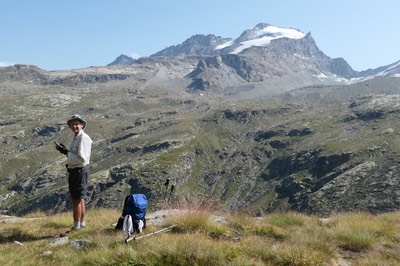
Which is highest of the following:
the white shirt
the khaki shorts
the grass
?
the white shirt

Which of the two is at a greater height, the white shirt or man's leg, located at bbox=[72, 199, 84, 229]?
the white shirt

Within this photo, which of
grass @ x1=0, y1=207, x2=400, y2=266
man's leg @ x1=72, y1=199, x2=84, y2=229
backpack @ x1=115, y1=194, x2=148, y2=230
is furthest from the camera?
man's leg @ x1=72, y1=199, x2=84, y2=229

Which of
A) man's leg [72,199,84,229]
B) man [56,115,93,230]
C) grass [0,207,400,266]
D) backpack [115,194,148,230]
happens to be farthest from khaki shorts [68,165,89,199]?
backpack [115,194,148,230]

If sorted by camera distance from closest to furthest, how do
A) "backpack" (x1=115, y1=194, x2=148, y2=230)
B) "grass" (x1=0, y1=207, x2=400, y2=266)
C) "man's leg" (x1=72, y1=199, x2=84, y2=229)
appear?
"grass" (x1=0, y1=207, x2=400, y2=266), "backpack" (x1=115, y1=194, x2=148, y2=230), "man's leg" (x1=72, y1=199, x2=84, y2=229)

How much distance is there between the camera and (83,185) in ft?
41.0

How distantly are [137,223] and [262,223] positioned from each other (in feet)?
13.4

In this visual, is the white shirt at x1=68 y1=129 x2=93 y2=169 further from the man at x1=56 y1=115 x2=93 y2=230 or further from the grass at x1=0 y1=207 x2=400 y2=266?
the grass at x1=0 y1=207 x2=400 y2=266

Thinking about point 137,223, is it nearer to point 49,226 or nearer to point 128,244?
point 128,244

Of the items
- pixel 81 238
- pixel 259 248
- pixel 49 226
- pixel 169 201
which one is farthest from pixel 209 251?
pixel 49 226

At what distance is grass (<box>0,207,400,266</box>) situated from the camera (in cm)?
866

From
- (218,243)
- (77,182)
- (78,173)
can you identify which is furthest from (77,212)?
(218,243)

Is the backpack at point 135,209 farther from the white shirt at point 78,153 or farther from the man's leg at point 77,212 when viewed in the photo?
the white shirt at point 78,153

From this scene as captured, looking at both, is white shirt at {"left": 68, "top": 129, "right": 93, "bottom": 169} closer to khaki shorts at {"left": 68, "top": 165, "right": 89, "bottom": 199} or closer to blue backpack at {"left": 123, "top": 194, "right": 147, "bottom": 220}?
khaki shorts at {"left": 68, "top": 165, "right": 89, "bottom": 199}

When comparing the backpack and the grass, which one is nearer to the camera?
the grass
